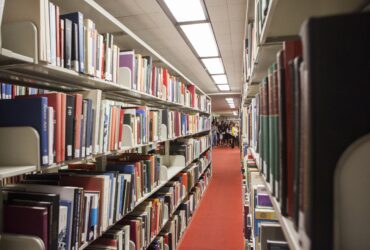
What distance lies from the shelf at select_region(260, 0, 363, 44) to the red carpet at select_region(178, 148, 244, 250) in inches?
113

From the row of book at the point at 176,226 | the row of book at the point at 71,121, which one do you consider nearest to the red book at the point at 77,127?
the row of book at the point at 71,121

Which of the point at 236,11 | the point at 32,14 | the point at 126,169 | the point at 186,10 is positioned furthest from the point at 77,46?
the point at 236,11

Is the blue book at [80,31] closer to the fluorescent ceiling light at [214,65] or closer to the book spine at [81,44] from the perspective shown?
the book spine at [81,44]

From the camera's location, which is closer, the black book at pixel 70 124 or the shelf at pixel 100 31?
the shelf at pixel 100 31

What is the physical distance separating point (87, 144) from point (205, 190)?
4.57 meters

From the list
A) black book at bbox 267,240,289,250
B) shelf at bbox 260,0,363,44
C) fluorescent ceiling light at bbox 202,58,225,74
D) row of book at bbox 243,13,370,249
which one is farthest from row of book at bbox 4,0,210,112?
fluorescent ceiling light at bbox 202,58,225,74

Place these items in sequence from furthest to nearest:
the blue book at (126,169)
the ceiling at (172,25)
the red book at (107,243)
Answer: the ceiling at (172,25) < the blue book at (126,169) < the red book at (107,243)

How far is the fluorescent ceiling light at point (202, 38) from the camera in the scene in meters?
3.45

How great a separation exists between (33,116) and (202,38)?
126 inches

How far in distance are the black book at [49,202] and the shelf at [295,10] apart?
1056 millimetres

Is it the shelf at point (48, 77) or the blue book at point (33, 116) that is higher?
the shelf at point (48, 77)

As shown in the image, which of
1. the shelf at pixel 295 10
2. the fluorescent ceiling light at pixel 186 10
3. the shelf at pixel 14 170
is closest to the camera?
the shelf at pixel 295 10

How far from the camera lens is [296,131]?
1.71ft

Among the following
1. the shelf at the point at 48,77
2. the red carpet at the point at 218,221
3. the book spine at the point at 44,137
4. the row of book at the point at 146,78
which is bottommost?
the red carpet at the point at 218,221
